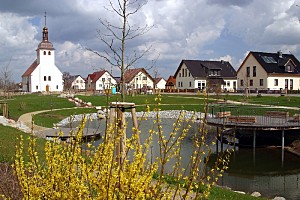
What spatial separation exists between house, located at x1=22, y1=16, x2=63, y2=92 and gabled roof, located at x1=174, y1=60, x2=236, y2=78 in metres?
28.3

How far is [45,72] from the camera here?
3093 inches

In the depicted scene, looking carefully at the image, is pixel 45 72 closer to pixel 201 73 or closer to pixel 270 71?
pixel 201 73

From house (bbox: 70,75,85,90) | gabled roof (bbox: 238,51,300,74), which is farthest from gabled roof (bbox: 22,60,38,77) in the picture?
gabled roof (bbox: 238,51,300,74)

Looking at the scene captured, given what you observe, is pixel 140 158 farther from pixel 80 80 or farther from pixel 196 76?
pixel 80 80

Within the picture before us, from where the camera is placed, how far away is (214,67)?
67.7 metres

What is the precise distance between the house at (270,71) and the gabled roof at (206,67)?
22.1 ft

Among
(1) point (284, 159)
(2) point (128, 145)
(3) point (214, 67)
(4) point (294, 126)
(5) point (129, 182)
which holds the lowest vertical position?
(1) point (284, 159)

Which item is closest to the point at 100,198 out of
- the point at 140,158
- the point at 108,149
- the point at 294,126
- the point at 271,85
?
the point at 140,158

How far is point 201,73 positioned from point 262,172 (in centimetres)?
5139

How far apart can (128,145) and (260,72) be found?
57.1 meters

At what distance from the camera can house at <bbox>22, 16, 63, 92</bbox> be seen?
78.0m

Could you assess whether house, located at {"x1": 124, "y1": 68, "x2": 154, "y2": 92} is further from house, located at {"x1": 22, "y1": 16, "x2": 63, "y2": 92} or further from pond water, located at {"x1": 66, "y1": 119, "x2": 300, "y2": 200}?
house, located at {"x1": 22, "y1": 16, "x2": 63, "y2": 92}

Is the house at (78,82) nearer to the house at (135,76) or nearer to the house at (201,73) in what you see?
the house at (135,76)

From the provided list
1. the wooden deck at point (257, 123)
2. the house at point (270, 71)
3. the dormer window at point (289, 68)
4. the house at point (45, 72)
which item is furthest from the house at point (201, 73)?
the wooden deck at point (257, 123)
